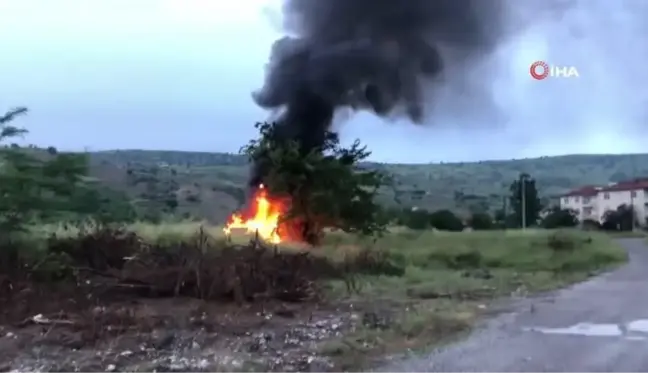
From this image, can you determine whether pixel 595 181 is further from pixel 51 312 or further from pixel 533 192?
pixel 51 312

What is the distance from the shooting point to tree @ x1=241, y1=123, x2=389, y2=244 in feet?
81.8

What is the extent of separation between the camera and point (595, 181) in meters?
60.1

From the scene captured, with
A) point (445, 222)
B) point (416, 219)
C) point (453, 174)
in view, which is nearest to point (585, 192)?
point (453, 174)

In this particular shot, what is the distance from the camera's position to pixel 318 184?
25.1 m

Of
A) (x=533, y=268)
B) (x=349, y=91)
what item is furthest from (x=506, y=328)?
(x=349, y=91)

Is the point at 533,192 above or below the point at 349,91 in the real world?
below

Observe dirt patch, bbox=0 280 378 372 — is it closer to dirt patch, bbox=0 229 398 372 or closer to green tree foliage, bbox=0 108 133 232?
dirt patch, bbox=0 229 398 372

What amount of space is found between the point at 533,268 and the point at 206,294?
40.1ft

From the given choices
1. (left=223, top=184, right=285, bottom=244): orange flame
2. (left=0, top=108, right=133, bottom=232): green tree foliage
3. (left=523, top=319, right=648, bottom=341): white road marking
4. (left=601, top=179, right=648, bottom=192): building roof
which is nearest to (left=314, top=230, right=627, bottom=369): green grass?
(left=523, top=319, right=648, bottom=341): white road marking

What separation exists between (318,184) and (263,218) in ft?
6.47

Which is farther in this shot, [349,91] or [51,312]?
[349,91]

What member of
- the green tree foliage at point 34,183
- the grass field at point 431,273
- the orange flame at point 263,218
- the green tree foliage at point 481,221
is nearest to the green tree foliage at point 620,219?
the green tree foliage at point 481,221

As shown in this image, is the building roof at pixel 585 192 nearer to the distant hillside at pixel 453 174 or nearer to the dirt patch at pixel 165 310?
the distant hillside at pixel 453 174

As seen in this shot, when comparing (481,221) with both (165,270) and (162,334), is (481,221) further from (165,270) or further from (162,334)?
(162,334)
